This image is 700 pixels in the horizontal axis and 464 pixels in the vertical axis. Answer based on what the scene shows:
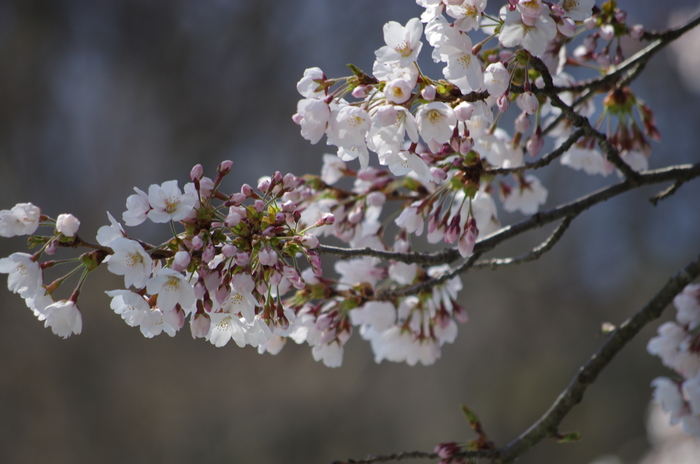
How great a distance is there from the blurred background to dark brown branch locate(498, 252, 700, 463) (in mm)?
3041

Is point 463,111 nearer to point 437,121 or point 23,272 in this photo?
point 437,121

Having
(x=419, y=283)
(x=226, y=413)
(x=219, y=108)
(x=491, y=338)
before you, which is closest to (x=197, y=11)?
(x=219, y=108)

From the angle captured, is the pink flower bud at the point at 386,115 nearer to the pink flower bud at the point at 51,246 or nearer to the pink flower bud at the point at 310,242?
the pink flower bud at the point at 310,242

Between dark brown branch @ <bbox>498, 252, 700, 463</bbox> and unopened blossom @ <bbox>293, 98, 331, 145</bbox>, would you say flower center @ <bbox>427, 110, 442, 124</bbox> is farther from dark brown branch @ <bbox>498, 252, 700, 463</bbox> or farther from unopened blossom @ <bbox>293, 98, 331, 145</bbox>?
dark brown branch @ <bbox>498, 252, 700, 463</bbox>

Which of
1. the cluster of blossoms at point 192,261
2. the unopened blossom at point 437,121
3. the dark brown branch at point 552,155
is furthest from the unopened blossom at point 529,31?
the cluster of blossoms at point 192,261

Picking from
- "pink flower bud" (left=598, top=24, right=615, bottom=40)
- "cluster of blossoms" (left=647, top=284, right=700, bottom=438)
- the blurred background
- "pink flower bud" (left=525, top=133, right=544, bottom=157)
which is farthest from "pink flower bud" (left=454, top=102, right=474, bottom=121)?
the blurred background

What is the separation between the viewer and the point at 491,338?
4.18 meters

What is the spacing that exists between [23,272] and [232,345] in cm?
319

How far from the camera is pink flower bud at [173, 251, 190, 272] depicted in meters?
0.54

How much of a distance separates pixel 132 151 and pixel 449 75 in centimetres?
374

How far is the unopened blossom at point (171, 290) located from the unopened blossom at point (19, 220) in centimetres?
16

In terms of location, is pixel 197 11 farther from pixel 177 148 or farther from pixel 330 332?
pixel 330 332

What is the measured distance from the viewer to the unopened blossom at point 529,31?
60 cm

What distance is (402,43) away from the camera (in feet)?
2.01
